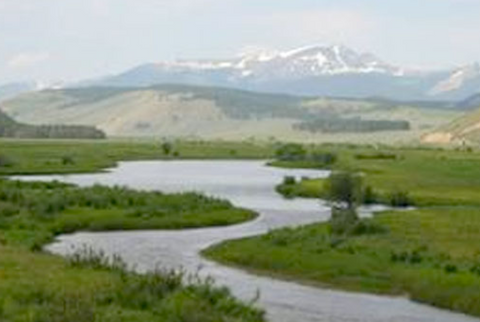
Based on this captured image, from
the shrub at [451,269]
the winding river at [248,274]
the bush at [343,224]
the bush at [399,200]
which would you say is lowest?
the winding river at [248,274]

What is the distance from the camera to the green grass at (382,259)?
58.5 metres

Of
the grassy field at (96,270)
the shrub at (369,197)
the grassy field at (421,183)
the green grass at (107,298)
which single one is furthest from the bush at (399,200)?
the green grass at (107,298)

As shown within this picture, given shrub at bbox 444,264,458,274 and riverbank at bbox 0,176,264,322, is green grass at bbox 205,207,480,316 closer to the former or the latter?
shrub at bbox 444,264,458,274

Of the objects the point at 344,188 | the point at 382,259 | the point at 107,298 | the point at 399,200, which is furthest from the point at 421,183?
the point at 107,298

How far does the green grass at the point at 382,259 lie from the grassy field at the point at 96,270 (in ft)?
34.6

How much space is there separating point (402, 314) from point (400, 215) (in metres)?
47.2

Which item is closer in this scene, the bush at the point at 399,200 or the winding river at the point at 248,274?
the winding river at the point at 248,274

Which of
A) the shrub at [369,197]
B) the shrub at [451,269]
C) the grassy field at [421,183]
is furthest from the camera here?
the grassy field at [421,183]

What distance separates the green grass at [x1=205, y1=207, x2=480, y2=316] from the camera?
58.5 meters

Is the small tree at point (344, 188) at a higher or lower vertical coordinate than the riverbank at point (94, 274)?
higher

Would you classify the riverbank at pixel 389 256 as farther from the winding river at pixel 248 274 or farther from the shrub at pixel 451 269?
the winding river at pixel 248 274

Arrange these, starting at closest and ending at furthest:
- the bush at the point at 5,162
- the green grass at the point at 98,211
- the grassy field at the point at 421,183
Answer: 1. the green grass at the point at 98,211
2. the grassy field at the point at 421,183
3. the bush at the point at 5,162

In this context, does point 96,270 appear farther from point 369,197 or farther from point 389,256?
point 369,197

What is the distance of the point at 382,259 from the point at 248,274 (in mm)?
8909
